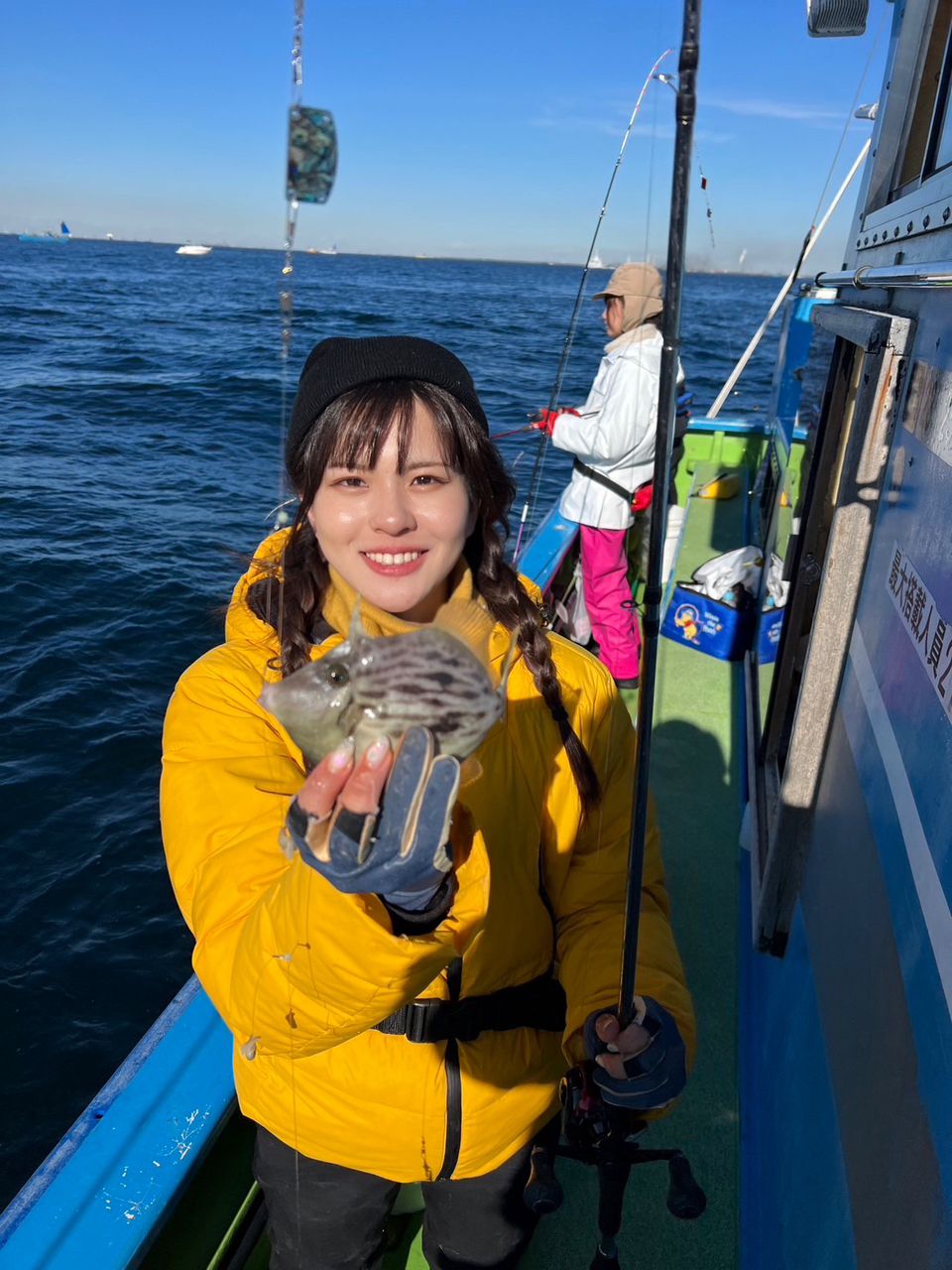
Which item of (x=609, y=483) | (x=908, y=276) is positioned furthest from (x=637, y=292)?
(x=908, y=276)

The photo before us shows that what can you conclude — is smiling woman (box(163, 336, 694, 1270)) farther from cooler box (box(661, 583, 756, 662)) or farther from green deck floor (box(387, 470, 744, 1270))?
cooler box (box(661, 583, 756, 662))

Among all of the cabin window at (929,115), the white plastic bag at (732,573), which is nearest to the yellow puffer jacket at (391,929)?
the cabin window at (929,115)

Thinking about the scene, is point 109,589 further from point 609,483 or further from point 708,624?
point 708,624

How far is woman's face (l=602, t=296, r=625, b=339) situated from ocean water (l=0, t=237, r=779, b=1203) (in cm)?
151

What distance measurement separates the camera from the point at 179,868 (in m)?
1.83

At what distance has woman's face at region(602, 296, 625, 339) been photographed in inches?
238

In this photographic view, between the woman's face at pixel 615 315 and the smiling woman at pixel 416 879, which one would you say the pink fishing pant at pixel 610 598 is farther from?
the smiling woman at pixel 416 879

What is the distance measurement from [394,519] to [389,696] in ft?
2.17

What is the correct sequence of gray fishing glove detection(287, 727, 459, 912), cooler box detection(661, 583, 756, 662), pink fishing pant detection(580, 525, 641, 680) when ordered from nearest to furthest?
gray fishing glove detection(287, 727, 459, 912) → pink fishing pant detection(580, 525, 641, 680) → cooler box detection(661, 583, 756, 662)

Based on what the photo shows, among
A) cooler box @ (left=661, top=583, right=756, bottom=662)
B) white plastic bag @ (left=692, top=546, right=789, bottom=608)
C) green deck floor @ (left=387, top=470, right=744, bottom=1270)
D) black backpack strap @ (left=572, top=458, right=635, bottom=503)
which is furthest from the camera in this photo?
white plastic bag @ (left=692, top=546, right=789, bottom=608)

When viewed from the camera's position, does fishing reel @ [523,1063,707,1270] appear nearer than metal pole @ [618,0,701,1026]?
No

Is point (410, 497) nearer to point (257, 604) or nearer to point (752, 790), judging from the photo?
point (257, 604)

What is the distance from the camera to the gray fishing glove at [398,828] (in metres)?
1.33

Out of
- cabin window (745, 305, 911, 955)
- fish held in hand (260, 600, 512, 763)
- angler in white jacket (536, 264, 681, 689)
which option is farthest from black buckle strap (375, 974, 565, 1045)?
angler in white jacket (536, 264, 681, 689)
